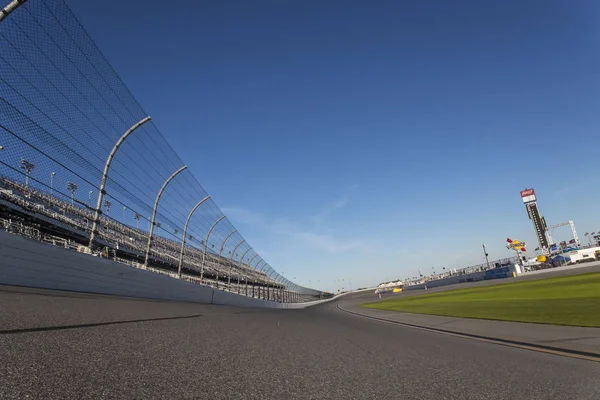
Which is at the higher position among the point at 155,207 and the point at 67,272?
the point at 155,207

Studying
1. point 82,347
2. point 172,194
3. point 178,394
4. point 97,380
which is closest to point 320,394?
point 178,394

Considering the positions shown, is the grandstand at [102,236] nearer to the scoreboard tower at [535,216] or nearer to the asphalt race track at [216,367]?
the asphalt race track at [216,367]

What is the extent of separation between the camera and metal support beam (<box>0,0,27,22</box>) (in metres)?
5.25

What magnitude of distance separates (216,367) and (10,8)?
21.0 ft

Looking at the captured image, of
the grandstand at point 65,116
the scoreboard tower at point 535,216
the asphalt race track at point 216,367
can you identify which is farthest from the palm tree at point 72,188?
the scoreboard tower at point 535,216

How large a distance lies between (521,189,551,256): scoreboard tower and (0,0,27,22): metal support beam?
6625 inches

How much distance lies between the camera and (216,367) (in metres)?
2.82

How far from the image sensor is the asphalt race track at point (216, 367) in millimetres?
2092

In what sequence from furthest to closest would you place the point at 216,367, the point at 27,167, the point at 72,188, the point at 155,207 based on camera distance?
the point at 155,207, the point at 72,188, the point at 27,167, the point at 216,367

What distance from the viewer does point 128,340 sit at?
3.24m

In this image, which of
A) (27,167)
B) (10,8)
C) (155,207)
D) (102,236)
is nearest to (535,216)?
(155,207)

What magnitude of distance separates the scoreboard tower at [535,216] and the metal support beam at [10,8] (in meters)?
168

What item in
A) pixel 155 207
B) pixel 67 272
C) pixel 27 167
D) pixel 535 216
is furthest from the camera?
pixel 535 216

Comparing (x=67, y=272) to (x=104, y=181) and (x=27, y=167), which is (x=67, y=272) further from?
(x=104, y=181)
